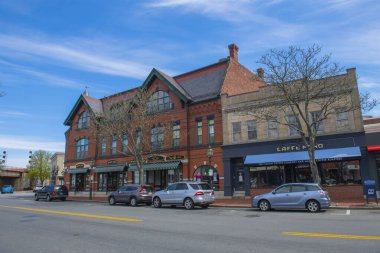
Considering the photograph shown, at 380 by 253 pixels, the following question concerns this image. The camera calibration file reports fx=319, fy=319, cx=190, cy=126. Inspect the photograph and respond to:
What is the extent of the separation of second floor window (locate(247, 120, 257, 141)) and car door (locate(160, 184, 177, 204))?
9.19 meters

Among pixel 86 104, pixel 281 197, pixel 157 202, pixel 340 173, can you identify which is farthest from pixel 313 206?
pixel 86 104

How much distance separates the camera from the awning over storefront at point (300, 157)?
21.7m

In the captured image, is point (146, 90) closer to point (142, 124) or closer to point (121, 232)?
point (142, 124)

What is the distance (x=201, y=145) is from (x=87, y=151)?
17922 mm

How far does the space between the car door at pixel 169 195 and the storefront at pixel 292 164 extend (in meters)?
7.61

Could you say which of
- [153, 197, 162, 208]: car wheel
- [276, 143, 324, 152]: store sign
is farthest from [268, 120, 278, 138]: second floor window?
[153, 197, 162, 208]: car wheel

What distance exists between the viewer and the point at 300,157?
76.4ft

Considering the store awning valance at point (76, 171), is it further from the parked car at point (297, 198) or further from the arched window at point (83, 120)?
the parked car at point (297, 198)

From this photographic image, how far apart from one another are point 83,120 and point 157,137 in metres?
15.4

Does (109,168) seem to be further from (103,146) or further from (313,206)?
(313,206)

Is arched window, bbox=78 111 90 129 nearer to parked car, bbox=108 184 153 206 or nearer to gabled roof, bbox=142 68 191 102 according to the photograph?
gabled roof, bbox=142 68 191 102

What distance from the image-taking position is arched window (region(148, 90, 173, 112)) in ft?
106

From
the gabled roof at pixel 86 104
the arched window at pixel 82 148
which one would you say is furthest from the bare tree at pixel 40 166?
the arched window at pixel 82 148

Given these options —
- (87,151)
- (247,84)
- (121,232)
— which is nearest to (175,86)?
(247,84)
